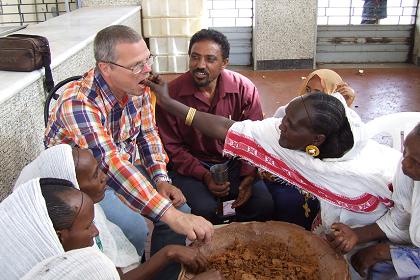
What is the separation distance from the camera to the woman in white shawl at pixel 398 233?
1576mm

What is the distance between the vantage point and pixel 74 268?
936 millimetres

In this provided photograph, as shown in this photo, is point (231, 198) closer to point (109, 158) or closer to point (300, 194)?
Result: point (300, 194)

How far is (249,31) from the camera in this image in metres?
6.35

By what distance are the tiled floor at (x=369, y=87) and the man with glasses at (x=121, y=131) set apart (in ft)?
8.82

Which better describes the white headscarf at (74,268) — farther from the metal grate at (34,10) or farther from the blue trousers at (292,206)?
the metal grate at (34,10)

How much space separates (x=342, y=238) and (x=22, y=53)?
1731 mm

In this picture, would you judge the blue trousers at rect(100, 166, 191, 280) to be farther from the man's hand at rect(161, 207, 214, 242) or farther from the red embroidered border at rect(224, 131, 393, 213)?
the red embroidered border at rect(224, 131, 393, 213)

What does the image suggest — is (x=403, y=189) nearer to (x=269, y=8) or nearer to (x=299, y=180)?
(x=299, y=180)

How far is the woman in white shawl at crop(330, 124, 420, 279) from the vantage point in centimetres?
158

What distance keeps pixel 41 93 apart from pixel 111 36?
67 centimetres

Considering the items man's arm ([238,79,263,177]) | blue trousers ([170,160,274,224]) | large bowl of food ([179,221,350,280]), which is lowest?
blue trousers ([170,160,274,224])

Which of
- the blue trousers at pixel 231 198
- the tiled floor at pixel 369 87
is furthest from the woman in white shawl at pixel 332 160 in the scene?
the tiled floor at pixel 369 87

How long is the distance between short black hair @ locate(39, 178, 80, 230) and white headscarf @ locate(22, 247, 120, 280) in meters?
0.17

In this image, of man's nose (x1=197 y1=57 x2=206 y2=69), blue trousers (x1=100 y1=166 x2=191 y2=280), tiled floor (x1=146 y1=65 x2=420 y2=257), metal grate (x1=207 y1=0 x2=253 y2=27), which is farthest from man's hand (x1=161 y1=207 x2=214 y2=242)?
metal grate (x1=207 y1=0 x2=253 y2=27)
